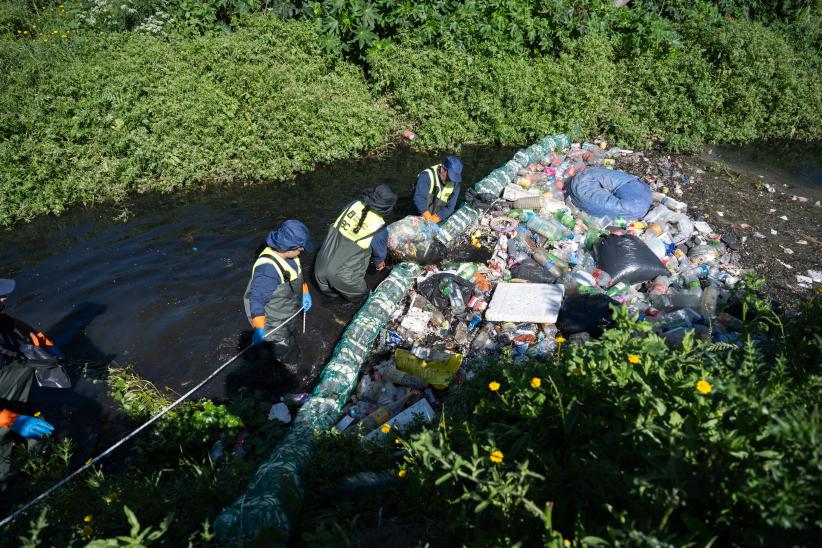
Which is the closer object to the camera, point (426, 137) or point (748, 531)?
point (748, 531)

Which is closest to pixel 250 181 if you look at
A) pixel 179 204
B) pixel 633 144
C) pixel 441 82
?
pixel 179 204

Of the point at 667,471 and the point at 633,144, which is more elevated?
the point at 667,471

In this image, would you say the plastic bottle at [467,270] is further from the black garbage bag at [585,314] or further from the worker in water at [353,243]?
the black garbage bag at [585,314]

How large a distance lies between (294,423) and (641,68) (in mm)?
9786

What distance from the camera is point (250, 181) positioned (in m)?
7.83

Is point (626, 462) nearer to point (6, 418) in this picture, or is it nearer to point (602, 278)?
point (602, 278)

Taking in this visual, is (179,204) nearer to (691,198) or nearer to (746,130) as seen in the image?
(691,198)

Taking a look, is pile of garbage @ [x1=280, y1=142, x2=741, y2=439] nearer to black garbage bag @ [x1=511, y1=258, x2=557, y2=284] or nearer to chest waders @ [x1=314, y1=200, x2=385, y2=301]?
black garbage bag @ [x1=511, y1=258, x2=557, y2=284]

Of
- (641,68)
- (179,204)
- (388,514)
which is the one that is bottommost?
(179,204)

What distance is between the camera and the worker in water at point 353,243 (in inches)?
201

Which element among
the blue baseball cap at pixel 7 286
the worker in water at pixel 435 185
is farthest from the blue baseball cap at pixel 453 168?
the blue baseball cap at pixel 7 286

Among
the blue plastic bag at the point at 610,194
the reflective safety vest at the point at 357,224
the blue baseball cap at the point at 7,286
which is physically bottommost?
the blue plastic bag at the point at 610,194

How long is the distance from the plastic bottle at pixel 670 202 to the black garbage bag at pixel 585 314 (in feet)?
9.42

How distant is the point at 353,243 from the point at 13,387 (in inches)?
117
